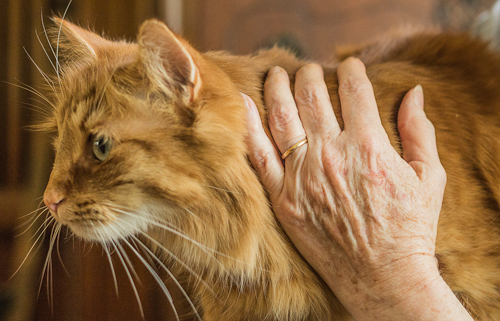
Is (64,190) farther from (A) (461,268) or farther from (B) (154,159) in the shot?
(A) (461,268)

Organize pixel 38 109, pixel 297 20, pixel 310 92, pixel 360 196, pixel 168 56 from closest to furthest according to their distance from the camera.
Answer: pixel 168 56, pixel 360 196, pixel 310 92, pixel 38 109, pixel 297 20

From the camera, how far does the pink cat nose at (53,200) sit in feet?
2.64

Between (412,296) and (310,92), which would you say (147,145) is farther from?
(412,296)

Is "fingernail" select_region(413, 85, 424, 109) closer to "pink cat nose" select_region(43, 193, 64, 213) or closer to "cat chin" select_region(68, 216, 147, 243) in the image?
"cat chin" select_region(68, 216, 147, 243)

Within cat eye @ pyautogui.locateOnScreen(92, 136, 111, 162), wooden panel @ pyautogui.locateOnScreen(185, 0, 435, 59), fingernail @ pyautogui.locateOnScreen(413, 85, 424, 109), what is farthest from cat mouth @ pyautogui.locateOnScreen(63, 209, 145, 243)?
wooden panel @ pyautogui.locateOnScreen(185, 0, 435, 59)

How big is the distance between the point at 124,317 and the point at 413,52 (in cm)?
140

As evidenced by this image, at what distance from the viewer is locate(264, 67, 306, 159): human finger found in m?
0.86

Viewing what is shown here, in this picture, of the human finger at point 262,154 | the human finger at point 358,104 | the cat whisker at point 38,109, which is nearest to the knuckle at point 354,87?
the human finger at point 358,104

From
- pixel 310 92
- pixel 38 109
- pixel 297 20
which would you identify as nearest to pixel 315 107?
pixel 310 92

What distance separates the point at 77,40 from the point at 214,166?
1.88ft

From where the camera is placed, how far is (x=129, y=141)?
763mm

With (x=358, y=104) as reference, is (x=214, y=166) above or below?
below

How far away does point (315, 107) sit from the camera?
2.88ft

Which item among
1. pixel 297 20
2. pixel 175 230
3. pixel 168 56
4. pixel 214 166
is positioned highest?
pixel 297 20
